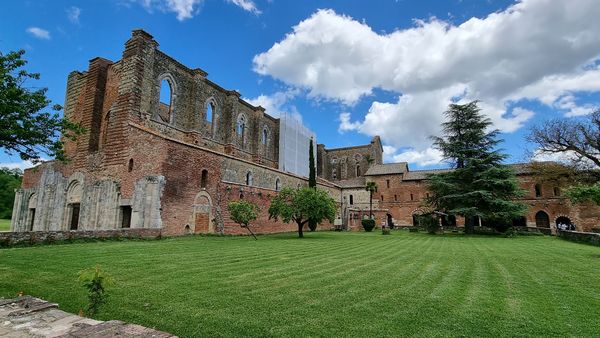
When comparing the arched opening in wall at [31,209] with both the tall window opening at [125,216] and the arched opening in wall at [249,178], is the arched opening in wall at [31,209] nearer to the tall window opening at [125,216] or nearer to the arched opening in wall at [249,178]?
the tall window opening at [125,216]

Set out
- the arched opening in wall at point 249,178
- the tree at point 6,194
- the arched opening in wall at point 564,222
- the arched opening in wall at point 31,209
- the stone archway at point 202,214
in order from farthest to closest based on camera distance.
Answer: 1. the tree at point 6,194
2. the arched opening in wall at point 564,222
3. the arched opening in wall at point 249,178
4. the arched opening in wall at point 31,209
5. the stone archway at point 202,214

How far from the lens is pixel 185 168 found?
60.2 feet

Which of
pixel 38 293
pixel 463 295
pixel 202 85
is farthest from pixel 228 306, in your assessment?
pixel 202 85

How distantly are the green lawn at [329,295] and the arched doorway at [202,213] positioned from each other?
33.7 feet

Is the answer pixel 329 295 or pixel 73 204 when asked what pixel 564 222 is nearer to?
pixel 329 295

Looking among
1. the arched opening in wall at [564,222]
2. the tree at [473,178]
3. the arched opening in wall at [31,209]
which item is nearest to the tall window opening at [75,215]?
the arched opening in wall at [31,209]

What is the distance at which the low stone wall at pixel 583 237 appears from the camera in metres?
15.8

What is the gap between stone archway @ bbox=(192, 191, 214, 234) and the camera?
18.7 metres

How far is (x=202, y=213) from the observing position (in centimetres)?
1919

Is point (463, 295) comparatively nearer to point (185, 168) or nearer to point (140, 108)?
point (185, 168)

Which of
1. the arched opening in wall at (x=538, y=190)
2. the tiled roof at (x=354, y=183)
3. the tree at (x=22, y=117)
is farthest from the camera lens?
the tiled roof at (x=354, y=183)

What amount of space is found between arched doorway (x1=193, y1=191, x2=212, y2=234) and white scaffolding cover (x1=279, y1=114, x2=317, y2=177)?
17.4 metres

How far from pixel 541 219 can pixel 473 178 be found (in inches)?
564

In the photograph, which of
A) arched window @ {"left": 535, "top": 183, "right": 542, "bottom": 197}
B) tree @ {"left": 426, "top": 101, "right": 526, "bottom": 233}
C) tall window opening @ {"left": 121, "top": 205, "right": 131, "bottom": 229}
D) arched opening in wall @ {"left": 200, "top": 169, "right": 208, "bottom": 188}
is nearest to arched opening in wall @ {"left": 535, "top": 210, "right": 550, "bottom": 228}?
arched window @ {"left": 535, "top": 183, "right": 542, "bottom": 197}
